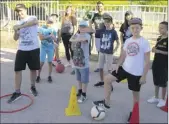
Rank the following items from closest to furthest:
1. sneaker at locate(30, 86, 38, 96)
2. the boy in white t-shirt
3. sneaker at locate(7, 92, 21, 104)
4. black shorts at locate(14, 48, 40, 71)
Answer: the boy in white t-shirt, black shorts at locate(14, 48, 40, 71), sneaker at locate(7, 92, 21, 104), sneaker at locate(30, 86, 38, 96)

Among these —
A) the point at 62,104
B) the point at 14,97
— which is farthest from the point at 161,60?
the point at 14,97

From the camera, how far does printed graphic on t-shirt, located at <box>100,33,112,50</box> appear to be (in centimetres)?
631

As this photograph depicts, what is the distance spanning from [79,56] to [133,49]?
50.7 inches

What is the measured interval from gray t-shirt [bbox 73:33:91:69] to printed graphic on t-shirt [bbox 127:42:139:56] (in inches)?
43.3

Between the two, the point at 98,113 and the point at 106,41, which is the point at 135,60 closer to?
the point at 98,113

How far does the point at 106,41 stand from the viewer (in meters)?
6.35

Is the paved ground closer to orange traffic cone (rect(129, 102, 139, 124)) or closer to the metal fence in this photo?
orange traffic cone (rect(129, 102, 139, 124))

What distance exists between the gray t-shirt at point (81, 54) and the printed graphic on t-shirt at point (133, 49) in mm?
1100

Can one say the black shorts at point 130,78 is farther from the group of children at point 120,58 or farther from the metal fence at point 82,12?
the metal fence at point 82,12

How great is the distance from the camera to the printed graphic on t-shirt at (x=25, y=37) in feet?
18.9

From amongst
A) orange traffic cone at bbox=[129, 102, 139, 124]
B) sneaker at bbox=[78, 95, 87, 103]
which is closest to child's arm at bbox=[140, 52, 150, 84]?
orange traffic cone at bbox=[129, 102, 139, 124]

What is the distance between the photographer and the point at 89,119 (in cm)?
523

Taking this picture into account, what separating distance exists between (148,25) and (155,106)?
29.7 feet

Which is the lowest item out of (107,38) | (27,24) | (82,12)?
(107,38)
